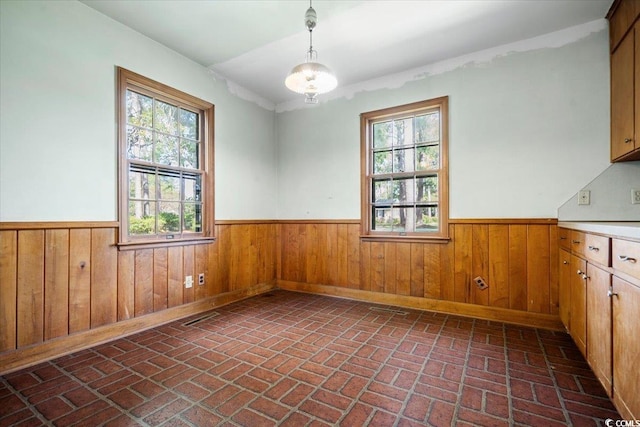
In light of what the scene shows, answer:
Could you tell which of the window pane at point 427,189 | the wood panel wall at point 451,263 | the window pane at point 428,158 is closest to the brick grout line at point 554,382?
the wood panel wall at point 451,263

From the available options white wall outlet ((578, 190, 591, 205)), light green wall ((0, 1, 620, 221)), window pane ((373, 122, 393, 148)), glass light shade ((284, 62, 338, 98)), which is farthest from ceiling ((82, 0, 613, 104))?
white wall outlet ((578, 190, 591, 205))

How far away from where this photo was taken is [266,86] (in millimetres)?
3943

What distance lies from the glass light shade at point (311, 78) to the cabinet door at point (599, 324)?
218 centimetres

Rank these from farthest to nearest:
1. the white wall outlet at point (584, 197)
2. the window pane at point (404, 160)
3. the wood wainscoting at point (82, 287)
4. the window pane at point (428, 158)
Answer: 1. the window pane at point (404, 160)
2. the window pane at point (428, 158)
3. the white wall outlet at point (584, 197)
4. the wood wainscoting at point (82, 287)

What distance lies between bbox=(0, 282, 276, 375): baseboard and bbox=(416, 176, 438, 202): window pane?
2598 millimetres

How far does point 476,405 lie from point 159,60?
12.4 ft

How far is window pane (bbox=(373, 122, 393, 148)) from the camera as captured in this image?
3.69 metres

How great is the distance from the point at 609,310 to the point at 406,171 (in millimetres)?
2263

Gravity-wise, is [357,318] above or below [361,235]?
below

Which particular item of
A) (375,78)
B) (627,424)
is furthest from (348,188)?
(627,424)

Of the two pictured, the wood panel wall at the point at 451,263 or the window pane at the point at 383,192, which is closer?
the wood panel wall at the point at 451,263

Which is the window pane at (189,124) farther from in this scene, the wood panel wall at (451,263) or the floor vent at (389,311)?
the floor vent at (389,311)

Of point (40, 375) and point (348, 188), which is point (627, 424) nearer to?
point (348, 188)

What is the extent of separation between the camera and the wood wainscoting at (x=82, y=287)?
2090 millimetres
